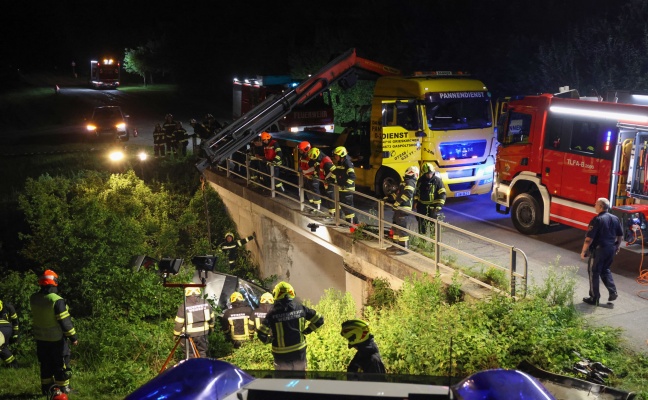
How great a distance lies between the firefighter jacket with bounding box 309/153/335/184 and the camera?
41.8 feet

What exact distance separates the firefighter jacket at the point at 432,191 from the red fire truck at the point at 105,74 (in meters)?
53.7

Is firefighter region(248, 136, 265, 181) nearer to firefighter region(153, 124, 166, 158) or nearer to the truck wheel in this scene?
firefighter region(153, 124, 166, 158)

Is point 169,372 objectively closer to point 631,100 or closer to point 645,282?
point 645,282

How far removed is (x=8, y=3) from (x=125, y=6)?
534 inches

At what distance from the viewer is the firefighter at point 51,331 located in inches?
325

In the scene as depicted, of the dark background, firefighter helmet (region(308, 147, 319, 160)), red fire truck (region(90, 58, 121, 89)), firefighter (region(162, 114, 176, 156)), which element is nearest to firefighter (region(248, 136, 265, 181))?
firefighter helmet (region(308, 147, 319, 160))

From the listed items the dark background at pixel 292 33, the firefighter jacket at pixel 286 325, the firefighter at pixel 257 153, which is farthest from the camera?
the dark background at pixel 292 33

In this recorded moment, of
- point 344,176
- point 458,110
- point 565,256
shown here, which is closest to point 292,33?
point 458,110

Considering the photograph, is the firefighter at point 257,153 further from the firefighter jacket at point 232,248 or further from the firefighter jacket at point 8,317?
the firefighter jacket at point 8,317

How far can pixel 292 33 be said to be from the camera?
4206cm

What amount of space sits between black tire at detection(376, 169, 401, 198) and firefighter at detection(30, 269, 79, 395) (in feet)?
26.3

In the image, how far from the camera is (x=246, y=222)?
54.9ft

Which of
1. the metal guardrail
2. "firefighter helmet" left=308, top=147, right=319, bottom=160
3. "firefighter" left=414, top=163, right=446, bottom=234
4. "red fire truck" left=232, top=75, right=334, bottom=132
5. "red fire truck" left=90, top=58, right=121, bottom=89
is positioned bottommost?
the metal guardrail

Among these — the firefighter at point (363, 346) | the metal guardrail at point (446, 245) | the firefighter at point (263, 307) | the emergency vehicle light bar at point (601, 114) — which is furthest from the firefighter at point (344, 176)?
the firefighter at point (363, 346)
